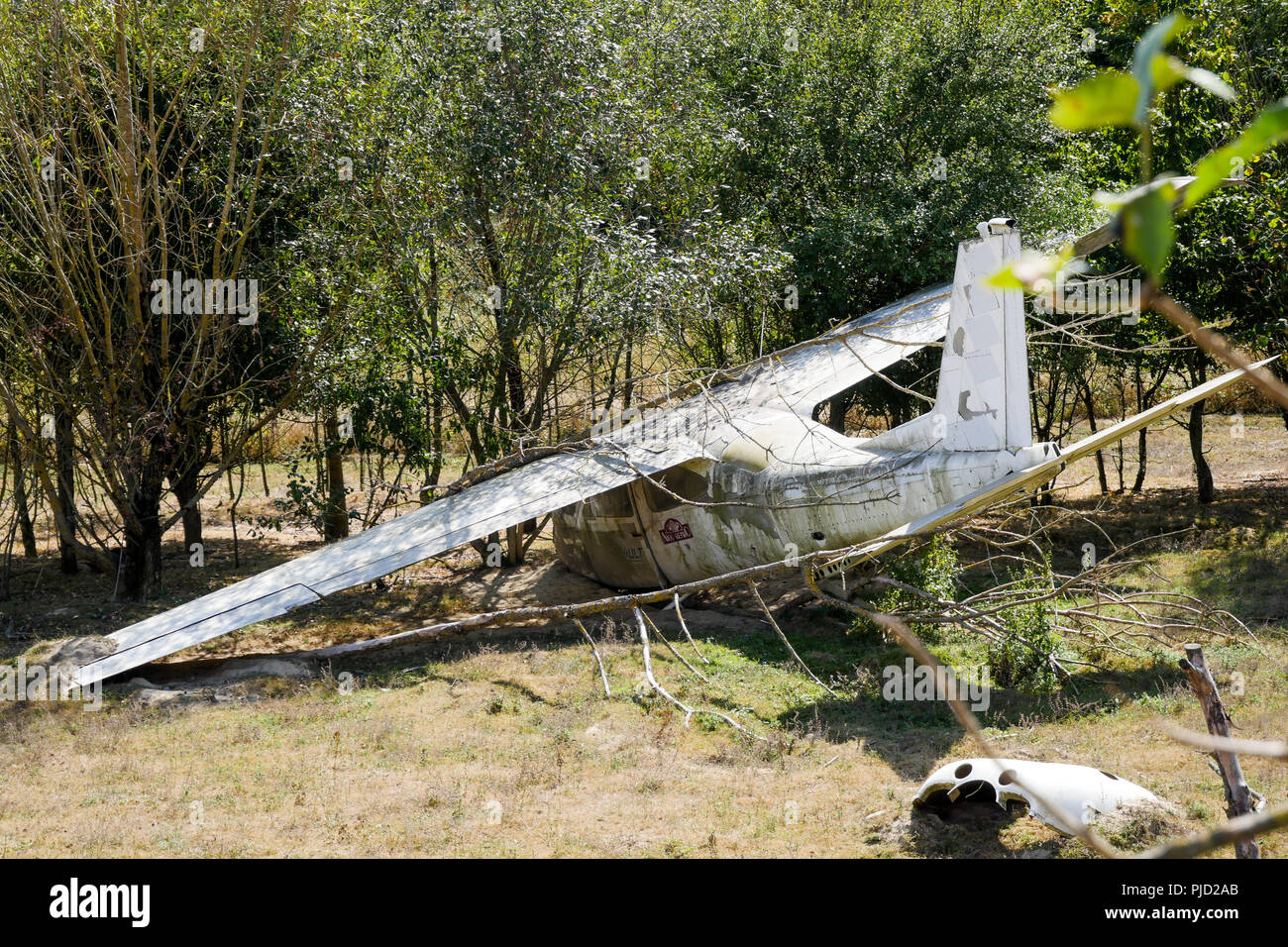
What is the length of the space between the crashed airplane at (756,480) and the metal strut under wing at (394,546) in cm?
3

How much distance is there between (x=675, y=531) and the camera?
15.0 meters

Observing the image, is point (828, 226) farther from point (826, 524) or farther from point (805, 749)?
point (805, 749)

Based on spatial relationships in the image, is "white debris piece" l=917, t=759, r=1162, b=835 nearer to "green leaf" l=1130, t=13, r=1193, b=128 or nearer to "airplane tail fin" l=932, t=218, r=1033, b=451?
"airplane tail fin" l=932, t=218, r=1033, b=451

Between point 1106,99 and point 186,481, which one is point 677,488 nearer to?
point 186,481

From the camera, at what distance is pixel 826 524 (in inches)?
503

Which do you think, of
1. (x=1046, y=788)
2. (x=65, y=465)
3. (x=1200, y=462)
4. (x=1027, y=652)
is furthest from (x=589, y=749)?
(x=1200, y=462)

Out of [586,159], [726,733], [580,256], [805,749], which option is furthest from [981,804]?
[586,159]

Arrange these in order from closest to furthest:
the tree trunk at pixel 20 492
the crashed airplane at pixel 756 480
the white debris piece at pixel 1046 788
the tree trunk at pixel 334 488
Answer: the white debris piece at pixel 1046 788
the crashed airplane at pixel 756 480
the tree trunk at pixel 20 492
the tree trunk at pixel 334 488

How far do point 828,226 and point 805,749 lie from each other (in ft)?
39.1

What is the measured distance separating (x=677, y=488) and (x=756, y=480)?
1.70 metres

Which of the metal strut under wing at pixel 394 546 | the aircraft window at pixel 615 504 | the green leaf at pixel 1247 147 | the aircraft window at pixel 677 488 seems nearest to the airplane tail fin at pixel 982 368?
the aircraft window at pixel 677 488

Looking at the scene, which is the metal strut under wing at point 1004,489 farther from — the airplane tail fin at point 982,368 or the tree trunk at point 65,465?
the tree trunk at point 65,465

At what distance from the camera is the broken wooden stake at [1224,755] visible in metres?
6.65

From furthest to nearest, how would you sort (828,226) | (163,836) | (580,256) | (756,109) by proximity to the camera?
(756,109)
(828,226)
(580,256)
(163,836)
